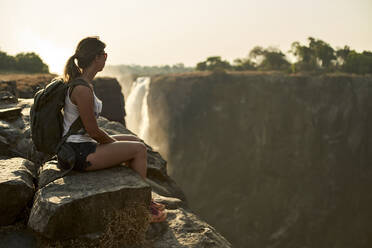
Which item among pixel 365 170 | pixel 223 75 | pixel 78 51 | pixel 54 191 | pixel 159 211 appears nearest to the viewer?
pixel 54 191

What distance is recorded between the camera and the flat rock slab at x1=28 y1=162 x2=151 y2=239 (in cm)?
435

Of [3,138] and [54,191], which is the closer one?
[54,191]

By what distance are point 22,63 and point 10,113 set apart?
27.8 meters

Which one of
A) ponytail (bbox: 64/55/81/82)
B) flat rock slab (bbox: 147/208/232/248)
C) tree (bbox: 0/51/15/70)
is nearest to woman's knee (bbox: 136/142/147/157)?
flat rock slab (bbox: 147/208/232/248)

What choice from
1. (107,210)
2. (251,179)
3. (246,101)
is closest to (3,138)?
(107,210)

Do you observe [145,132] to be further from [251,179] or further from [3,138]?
[3,138]

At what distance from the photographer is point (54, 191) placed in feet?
15.2

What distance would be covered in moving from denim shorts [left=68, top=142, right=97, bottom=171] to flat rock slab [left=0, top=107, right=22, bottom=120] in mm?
3548

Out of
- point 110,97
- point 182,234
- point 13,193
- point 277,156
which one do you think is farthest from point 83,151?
point 277,156

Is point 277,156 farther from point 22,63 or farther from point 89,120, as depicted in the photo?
point 89,120

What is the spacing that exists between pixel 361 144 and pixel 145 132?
2604cm

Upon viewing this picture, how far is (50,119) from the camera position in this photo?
16.8 ft

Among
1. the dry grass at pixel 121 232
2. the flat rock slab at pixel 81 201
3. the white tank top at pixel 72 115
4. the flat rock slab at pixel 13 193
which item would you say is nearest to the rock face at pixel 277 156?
the dry grass at pixel 121 232

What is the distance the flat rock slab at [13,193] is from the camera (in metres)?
4.77
